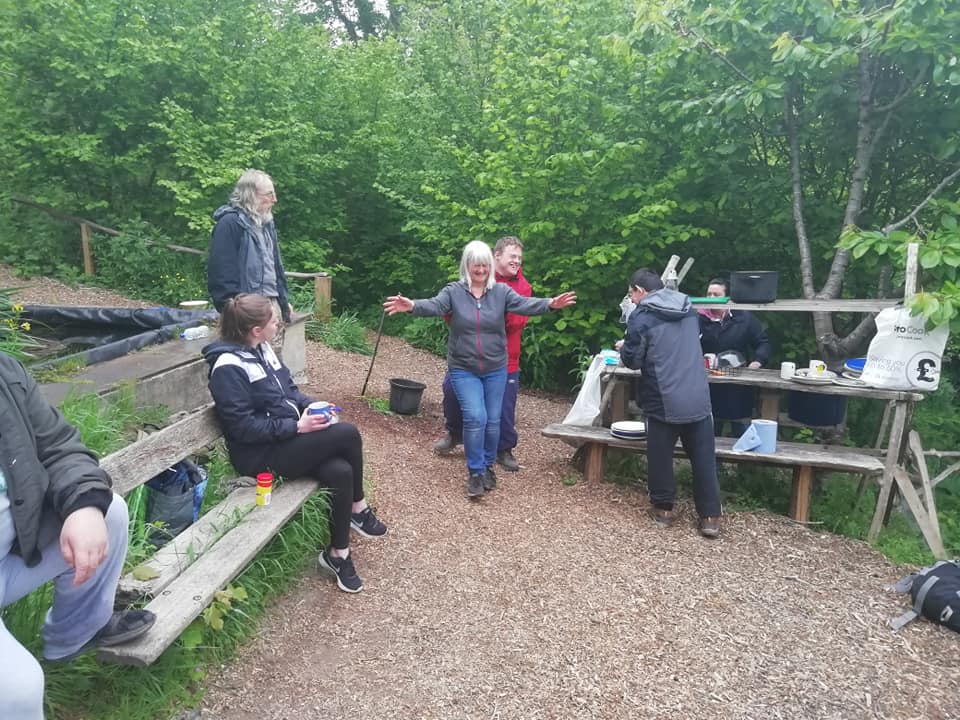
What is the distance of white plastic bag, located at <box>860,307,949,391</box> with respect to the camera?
4629 mm

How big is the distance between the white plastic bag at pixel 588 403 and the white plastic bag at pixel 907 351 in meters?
1.93

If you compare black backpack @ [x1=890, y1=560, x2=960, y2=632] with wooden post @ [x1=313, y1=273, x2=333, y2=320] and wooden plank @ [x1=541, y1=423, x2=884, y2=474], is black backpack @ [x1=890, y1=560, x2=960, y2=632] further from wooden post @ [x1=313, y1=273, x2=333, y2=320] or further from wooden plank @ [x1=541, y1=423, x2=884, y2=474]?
wooden post @ [x1=313, y1=273, x2=333, y2=320]

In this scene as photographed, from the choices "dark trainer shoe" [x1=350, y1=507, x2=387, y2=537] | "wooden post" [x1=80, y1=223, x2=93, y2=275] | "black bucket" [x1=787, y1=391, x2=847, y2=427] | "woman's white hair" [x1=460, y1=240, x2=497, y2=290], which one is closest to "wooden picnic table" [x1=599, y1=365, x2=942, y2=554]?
"black bucket" [x1=787, y1=391, x2=847, y2=427]

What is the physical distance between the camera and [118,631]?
233 cm

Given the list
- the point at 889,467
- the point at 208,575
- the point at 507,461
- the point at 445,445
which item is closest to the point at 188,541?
the point at 208,575

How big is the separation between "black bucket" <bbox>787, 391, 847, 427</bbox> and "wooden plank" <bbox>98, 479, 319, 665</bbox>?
14.0 feet

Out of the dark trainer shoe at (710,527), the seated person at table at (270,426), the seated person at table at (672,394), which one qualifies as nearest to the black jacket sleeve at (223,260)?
the seated person at table at (270,426)

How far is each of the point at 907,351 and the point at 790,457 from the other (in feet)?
3.19

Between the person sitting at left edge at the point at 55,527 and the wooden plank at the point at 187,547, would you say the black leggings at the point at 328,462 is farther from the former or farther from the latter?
the person sitting at left edge at the point at 55,527

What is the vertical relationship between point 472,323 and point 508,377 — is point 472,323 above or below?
above

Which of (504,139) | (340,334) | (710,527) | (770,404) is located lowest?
(710,527)

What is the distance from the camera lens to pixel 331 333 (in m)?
9.62

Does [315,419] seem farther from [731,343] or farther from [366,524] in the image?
[731,343]

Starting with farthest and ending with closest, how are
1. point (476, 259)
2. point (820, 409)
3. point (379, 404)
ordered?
point (379, 404)
point (820, 409)
point (476, 259)
